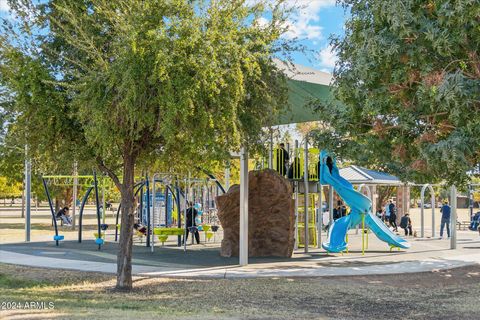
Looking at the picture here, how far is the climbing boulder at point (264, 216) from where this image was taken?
687 inches

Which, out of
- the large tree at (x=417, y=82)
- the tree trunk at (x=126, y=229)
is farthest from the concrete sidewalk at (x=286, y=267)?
the large tree at (x=417, y=82)

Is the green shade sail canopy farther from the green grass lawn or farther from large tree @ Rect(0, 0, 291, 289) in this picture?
the green grass lawn

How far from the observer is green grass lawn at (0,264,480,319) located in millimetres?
9062

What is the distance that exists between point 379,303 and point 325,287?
5.67ft

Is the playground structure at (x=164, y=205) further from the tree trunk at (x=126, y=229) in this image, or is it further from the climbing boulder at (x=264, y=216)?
the tree trunk at (x=126, y=229)

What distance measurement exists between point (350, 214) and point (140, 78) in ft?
36.3

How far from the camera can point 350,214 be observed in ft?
62.8

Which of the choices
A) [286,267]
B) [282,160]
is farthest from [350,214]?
[286,267]

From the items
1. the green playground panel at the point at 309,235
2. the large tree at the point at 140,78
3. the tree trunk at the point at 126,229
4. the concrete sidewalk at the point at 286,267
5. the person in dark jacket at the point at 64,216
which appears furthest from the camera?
the person in dark jacket at the point at 64,216

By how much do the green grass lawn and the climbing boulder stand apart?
13.5ft

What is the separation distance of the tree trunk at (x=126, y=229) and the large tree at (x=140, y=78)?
20 mm

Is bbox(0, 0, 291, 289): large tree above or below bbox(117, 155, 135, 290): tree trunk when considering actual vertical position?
above

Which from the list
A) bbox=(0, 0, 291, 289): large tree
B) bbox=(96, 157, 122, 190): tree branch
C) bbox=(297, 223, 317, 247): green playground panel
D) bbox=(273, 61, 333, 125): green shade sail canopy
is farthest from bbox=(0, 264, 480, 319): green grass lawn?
bbox=(297, 223, 317, 247): green playground panel

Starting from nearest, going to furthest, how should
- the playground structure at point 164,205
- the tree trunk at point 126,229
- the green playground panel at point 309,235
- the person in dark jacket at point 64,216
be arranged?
the tree trunk at point 126,229
the playground structure at point 164,205
the green playground panel at point 309,235
the person in dark jacket at point 64,216
